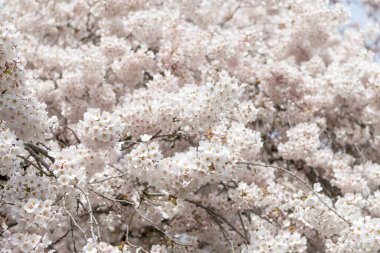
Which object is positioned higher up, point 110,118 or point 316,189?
point 110,118

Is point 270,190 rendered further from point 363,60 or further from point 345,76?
point 363,60

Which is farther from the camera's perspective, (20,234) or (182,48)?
(182,48)

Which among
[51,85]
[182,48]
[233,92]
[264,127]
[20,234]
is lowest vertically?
[264,127]

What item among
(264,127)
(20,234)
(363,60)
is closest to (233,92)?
(20,234)

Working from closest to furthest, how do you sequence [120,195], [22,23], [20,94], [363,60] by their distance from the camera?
1. [20,94]
2. [120,195]
3. [363,60]
4. [22,23]

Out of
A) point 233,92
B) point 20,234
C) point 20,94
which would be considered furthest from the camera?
point 233,92

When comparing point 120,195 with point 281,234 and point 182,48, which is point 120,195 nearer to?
point 281,234

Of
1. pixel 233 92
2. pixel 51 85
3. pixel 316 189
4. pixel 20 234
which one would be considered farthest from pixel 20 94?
pixel 51 85
